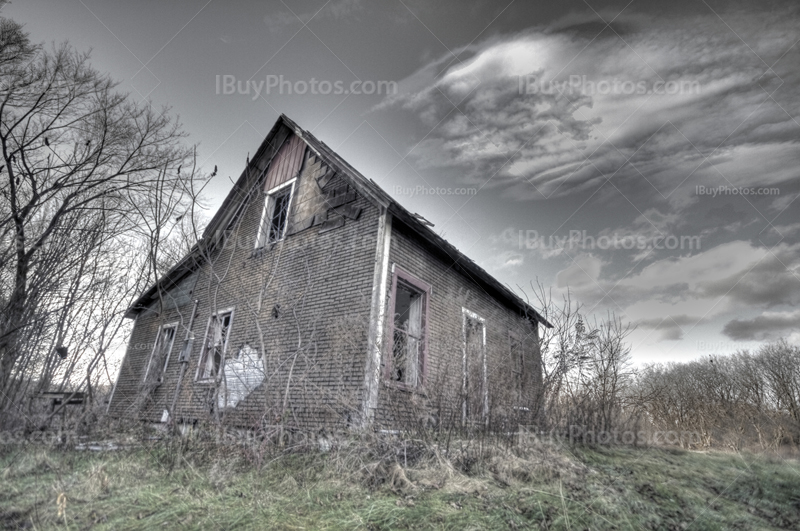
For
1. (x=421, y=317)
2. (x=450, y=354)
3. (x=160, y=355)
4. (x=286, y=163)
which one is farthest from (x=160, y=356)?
(x=450, y=354)

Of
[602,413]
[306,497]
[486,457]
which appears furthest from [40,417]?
[602,413]

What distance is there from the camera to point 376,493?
12.4 ft

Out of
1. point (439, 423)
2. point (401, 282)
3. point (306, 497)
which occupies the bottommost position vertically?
point (306, 497)

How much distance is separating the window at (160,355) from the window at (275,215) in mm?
3782

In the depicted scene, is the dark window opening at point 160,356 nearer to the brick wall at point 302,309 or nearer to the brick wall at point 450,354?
the brick wall at point 302,309

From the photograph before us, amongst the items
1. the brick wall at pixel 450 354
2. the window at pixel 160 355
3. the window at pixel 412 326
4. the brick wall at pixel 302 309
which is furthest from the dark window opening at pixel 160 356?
the brick wall at pixel 450 354

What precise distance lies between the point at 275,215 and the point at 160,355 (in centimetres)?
523

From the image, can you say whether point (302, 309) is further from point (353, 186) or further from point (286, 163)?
point (286, 163)

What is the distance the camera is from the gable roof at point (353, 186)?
25.7ft

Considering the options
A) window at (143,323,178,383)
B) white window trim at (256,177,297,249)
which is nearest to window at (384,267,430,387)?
white window trim at (256,177,297,249)

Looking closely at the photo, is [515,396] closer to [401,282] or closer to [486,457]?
[486,457]

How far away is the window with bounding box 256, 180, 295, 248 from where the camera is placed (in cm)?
977

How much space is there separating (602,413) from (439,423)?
3788 mm

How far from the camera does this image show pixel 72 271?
4594 millimetres
